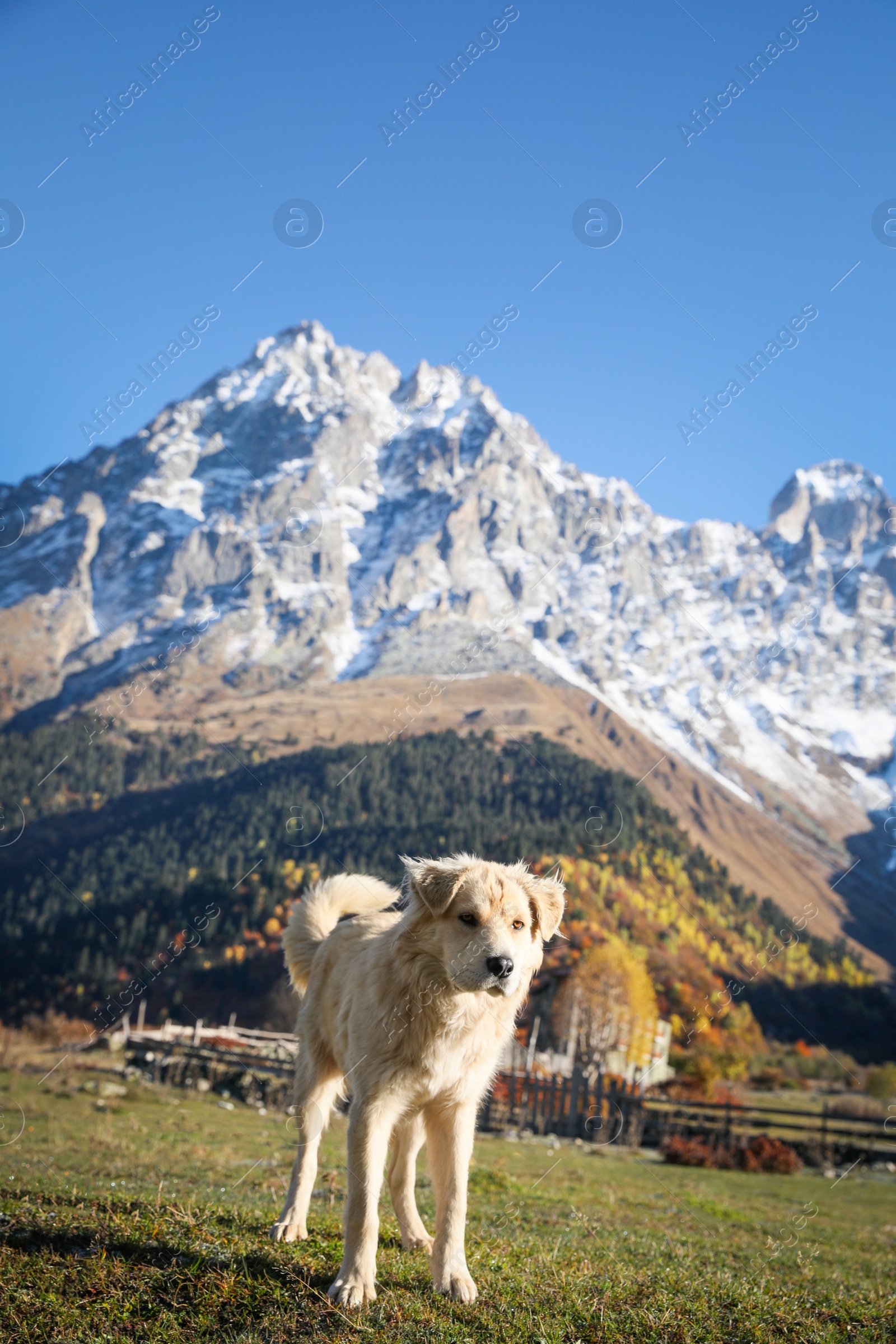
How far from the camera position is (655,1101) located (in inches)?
767

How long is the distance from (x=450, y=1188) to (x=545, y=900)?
1.65m

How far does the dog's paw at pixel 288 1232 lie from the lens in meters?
5.15

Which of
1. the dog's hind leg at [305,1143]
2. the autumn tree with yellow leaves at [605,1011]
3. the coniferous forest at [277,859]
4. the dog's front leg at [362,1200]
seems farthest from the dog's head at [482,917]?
the coniferous forest at [277,859]

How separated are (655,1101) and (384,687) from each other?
157 metres

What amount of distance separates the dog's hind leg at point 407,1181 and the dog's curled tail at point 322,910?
1.56 meters

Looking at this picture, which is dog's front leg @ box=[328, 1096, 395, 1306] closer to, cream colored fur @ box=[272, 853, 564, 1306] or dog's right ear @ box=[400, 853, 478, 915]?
cream colored fur @ box=[272, 853, 564, 1306]

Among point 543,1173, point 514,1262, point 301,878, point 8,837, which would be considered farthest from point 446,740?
point 514,1262

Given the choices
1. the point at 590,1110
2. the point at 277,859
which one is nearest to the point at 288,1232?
the point at 590,1110

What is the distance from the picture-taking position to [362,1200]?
4367 millimetres

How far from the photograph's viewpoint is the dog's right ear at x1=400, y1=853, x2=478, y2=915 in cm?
462

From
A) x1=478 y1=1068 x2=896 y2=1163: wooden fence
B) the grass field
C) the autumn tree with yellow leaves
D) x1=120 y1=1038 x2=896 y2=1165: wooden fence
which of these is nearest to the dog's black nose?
the grass field

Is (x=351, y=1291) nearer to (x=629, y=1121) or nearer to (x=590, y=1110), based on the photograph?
(x=590, y=1110)

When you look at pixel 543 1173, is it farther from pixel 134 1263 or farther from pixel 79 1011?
pixel 79 1011

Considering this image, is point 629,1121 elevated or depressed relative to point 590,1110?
depressed
